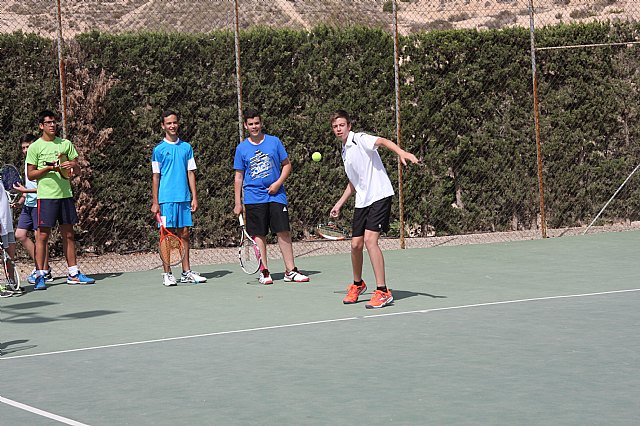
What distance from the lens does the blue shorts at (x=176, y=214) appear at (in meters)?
11.4

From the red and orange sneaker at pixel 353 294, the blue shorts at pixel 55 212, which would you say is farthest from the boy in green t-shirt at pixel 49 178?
the red and orange sneaker at pixel 353 294

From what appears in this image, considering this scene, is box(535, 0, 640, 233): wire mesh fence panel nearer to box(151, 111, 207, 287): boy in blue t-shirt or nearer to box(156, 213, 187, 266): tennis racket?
box(151, 111, 207, 287): boy in blue t-shirt

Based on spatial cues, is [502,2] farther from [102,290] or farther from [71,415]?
[71,415]

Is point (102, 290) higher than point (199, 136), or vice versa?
point (199, 136)

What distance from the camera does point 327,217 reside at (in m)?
14.9

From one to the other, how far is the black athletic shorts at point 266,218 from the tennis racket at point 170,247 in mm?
771

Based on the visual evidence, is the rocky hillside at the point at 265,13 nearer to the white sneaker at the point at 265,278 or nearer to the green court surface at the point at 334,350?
the white sneaker at the point at 265,278

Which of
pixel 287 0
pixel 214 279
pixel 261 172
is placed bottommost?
pixel 214 279

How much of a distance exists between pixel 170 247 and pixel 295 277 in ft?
4.48

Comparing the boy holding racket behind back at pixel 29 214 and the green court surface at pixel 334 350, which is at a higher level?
the boy holding racket behind back at pixel 29 214

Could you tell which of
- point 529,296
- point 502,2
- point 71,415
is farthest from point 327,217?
point 502,2

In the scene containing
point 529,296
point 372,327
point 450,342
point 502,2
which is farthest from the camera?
point 502,2

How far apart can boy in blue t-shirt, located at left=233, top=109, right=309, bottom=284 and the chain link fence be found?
2373 mm

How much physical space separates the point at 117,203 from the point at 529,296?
20.5ft
